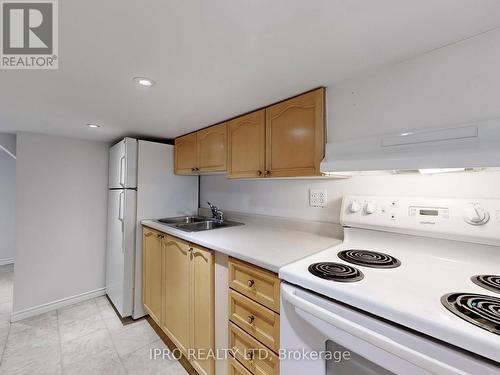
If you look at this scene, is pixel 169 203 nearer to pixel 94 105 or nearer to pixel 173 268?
pixel 173 268

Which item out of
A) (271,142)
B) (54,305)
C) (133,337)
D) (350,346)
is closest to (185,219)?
(133,337)

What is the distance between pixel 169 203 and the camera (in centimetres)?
243

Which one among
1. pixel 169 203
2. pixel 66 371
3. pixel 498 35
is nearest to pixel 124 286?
pixel 66 371

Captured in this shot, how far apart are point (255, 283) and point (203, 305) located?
1.77 ft

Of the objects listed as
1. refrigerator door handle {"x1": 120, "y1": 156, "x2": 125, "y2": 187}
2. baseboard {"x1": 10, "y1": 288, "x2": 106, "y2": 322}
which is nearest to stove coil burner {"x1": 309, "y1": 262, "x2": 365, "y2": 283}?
refrigerator door handle {"x1": 120, "y1": 156, "x2": 125, "y2": 187}

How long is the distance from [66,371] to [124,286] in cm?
68

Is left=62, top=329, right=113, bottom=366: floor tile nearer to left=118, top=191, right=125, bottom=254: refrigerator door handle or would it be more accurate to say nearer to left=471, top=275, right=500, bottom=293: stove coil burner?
left=118, top=191, right=125, bottom=254: refrigerator door handle

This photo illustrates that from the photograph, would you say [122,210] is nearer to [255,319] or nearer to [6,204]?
[255,319]

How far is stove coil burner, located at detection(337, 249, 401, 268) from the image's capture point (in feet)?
3.23

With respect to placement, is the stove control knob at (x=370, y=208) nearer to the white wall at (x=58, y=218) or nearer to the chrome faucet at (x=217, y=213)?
the chrome faucet at (x=217, y=213)

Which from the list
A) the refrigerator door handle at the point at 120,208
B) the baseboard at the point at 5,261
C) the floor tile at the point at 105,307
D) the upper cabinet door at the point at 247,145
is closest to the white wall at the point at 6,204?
the baseboard at the point at 5,261

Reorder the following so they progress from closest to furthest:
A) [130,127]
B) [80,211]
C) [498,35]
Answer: [498,35], [130,127], [80,211]

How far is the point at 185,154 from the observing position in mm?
2299

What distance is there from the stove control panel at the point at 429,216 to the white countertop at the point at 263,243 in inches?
10.2
